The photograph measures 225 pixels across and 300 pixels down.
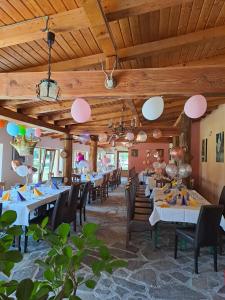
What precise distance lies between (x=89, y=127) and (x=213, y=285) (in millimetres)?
6685

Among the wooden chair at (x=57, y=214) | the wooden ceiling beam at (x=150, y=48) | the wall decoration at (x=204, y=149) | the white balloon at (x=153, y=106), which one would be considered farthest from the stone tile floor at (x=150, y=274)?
the wall decoration at (x=204, y=149)

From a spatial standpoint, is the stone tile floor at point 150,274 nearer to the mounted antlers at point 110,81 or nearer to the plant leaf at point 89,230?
the plant leaf at point 89,230

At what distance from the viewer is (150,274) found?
9.71ft

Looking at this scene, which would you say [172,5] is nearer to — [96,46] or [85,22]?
[85,22]

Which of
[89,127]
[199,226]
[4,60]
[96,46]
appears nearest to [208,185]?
[89,127]

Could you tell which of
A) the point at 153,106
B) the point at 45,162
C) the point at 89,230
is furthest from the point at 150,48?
the point at 45,162

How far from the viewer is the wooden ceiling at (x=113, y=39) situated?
94.0 inches

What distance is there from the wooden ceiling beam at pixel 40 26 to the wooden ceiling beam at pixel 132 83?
61cm

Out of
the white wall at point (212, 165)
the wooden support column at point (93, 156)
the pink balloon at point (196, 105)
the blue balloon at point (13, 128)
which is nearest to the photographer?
the pink balloon at point (196, 105)

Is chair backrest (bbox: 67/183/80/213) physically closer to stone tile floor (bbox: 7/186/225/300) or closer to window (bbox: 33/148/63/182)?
stone tile floor (bbox: 7/186/225/300)

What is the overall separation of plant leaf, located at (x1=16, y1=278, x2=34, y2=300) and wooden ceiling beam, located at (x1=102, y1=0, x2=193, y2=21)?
2.33m

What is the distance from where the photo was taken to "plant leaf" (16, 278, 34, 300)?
28.2 inches

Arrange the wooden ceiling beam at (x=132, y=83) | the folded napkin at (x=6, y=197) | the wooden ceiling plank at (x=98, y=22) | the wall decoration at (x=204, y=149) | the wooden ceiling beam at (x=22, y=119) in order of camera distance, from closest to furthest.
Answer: the wooden ceiling plank at (x=98, y=22), the wooden ceiling beam at (x=132, y=83), the folded napkin at (x=6, y=197), the wooden ceiling beam at (x=22, y=119), the wall decoration at (x=204, y=149)

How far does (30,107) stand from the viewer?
563 cm
